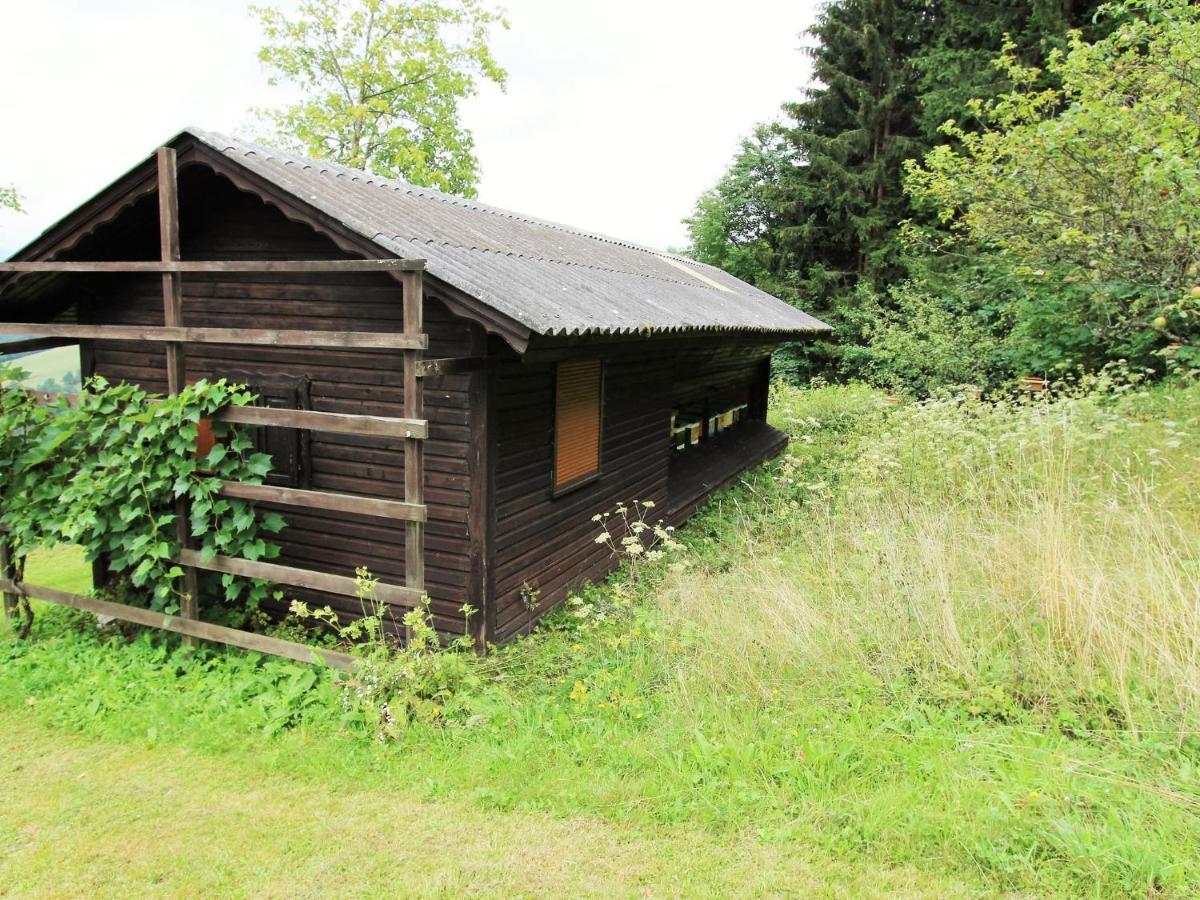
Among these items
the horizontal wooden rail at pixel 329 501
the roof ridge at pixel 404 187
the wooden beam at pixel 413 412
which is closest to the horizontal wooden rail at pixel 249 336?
the wooden beam at pixel 413 412

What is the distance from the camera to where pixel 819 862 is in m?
3.12

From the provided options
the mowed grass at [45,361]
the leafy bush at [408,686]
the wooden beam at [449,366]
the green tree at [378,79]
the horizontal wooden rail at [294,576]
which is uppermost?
the green tree at [378,79]

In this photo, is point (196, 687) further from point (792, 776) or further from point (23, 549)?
point (792, 776)

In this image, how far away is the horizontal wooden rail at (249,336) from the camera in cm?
457

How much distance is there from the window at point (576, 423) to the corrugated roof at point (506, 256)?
0.72 metres

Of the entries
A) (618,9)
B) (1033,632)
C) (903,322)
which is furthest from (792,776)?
(618,9)

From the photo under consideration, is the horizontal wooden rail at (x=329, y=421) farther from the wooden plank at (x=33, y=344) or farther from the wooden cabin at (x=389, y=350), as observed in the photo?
the wooden plank at (x=33, y=344)

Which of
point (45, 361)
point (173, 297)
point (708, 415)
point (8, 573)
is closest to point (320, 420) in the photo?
point (173, 297)

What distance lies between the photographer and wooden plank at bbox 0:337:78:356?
633cm

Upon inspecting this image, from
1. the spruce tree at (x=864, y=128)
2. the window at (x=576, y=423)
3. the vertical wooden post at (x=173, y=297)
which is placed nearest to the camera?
the vertical wooden post at (x=173, y=297)

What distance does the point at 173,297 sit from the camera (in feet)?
17.4

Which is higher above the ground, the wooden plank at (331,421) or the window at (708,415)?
the wooden plank at (331,421)

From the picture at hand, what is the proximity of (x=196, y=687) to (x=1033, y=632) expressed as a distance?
530 centimetres

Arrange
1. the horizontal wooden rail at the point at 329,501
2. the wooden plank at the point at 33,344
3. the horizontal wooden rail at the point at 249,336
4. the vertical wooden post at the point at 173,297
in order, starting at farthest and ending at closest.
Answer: the wooden plank at the point at 33,344, the vertical wooden post at the point at 173,297, the horizontal wooden rail at the point at 329,501, the horizontal wooden rail at the point at 249,336
